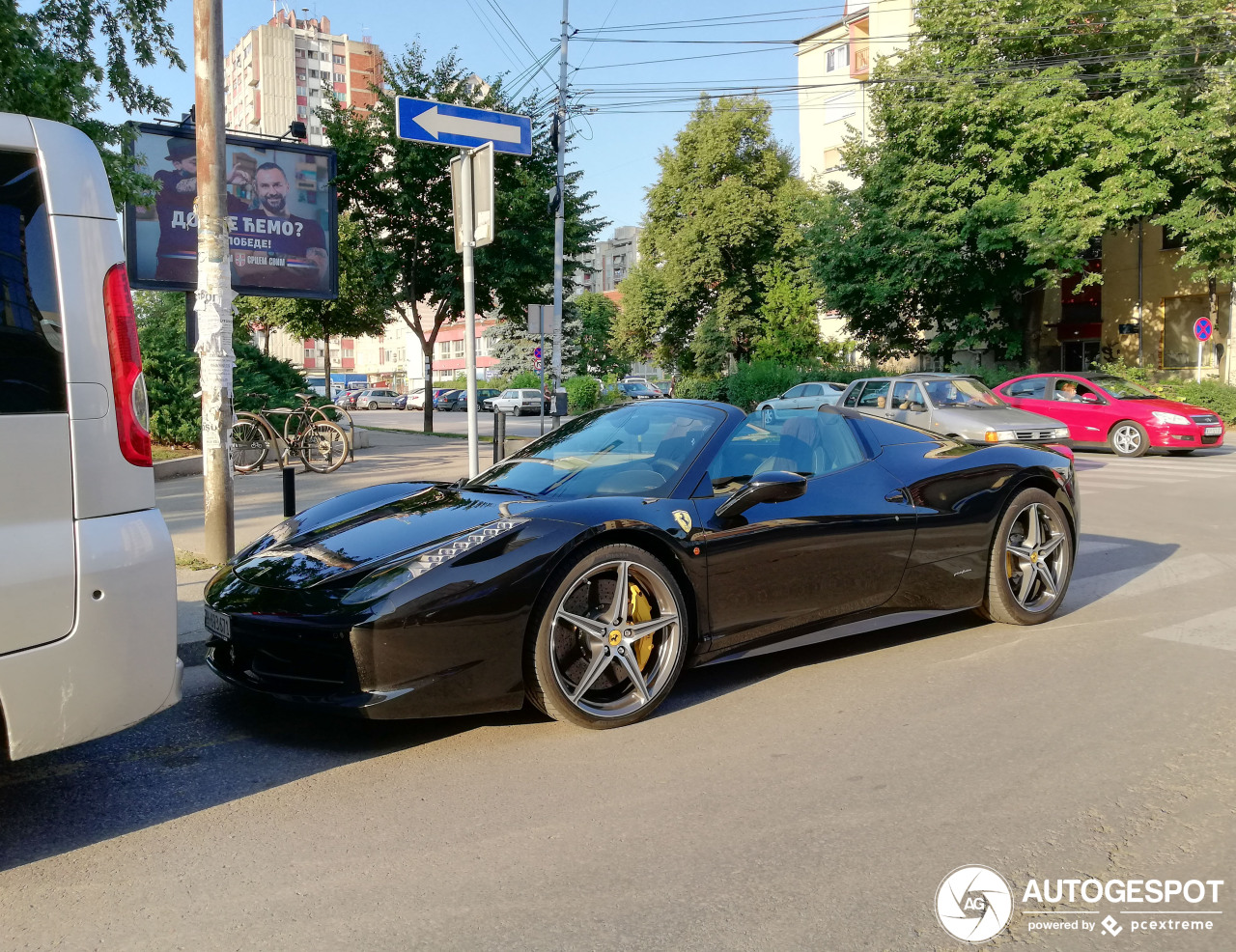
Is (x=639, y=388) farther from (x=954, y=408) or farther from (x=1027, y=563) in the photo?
(x=1027, y=563)

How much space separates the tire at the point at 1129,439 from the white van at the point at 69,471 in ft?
61.0

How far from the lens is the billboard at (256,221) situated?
15188 millimetres

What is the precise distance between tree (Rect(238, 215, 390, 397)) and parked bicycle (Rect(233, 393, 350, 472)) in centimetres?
1405

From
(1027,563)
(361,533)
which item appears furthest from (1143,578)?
(361,533)

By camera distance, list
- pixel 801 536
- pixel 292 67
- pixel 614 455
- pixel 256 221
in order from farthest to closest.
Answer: pixel 292 67
pixel 256 221
pixel 614 455
pixel 801 536

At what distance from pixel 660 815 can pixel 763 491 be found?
1.53m

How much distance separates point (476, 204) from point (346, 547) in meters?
3.98

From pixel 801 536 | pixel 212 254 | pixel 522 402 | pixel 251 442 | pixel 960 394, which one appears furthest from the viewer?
pixel 522 402

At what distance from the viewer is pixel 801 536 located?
453 centimetres

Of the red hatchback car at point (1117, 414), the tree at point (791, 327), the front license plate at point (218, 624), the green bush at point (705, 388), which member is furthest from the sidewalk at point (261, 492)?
the tree at point (791, 327)

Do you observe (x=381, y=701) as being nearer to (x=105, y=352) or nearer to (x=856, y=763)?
(x=105, y=352)

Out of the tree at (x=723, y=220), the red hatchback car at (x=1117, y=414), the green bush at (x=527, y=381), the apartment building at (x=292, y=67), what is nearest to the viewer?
the red hatchback car at (x=1117, y=414)

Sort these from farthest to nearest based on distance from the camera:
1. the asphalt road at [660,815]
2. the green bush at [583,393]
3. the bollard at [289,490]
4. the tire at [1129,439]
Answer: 1. the green bush at [583,393]
2. the tire at [1129,439]
3. the bollard at [289,490]
4. the asphalt road at [660,815]
